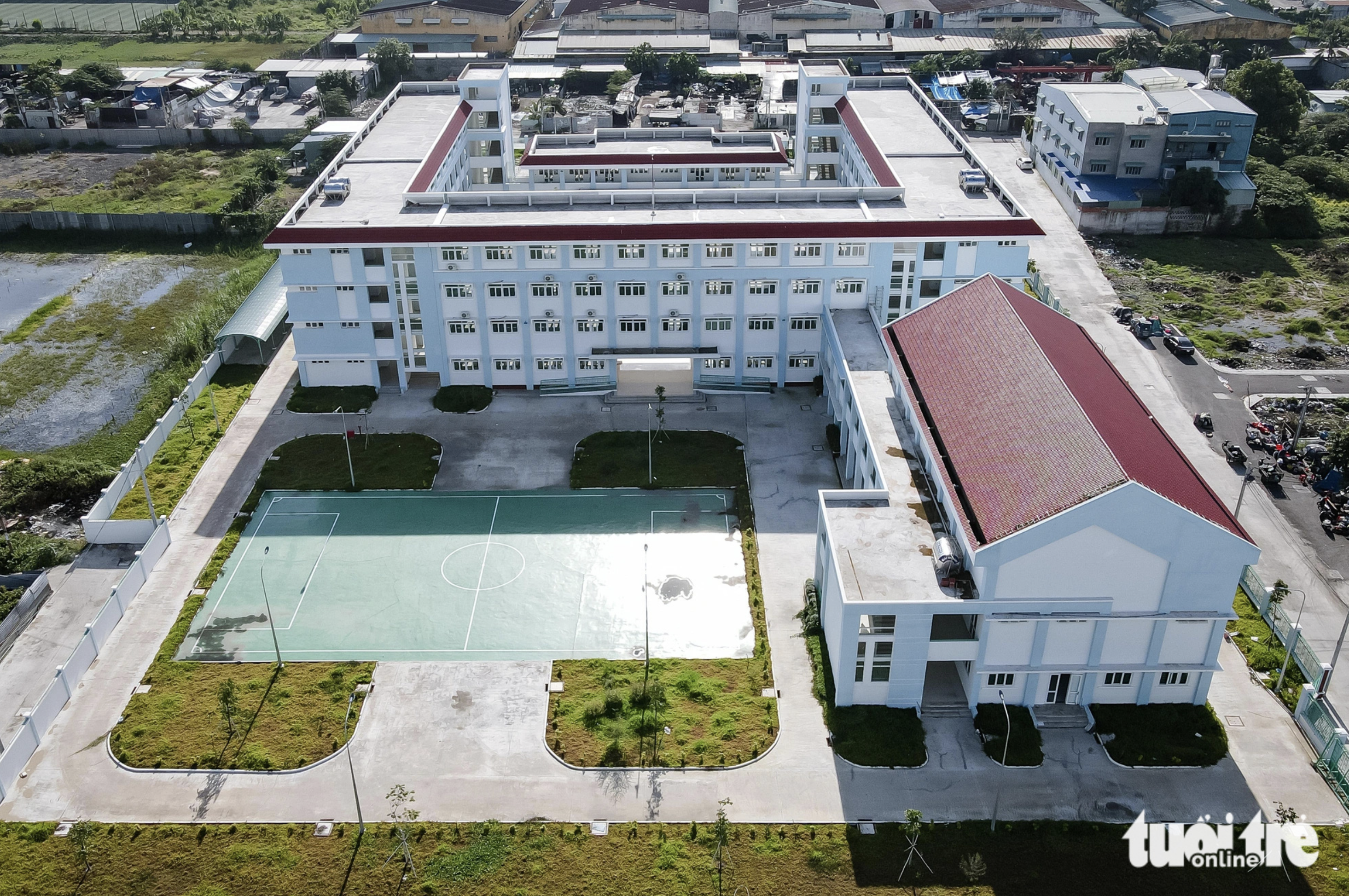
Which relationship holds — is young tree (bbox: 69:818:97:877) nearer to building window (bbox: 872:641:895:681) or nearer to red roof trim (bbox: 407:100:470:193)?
building window (bbox: 872:641:895:681)

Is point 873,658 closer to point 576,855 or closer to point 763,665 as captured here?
point 763,665

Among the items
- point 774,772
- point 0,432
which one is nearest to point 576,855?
point 774,772

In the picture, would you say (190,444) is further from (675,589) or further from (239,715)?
(675,589)

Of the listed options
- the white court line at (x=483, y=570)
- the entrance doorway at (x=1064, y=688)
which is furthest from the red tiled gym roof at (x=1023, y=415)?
the white court line at (x=483, y=570)

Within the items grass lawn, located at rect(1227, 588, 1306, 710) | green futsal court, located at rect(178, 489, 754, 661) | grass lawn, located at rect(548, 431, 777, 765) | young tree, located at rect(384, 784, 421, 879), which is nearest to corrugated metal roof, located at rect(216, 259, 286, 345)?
green futsal court, located at rect(178, 489, 754, 661)

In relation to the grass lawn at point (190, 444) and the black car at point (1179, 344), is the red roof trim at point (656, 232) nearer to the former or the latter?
the grass lawn at point (190, 444)
